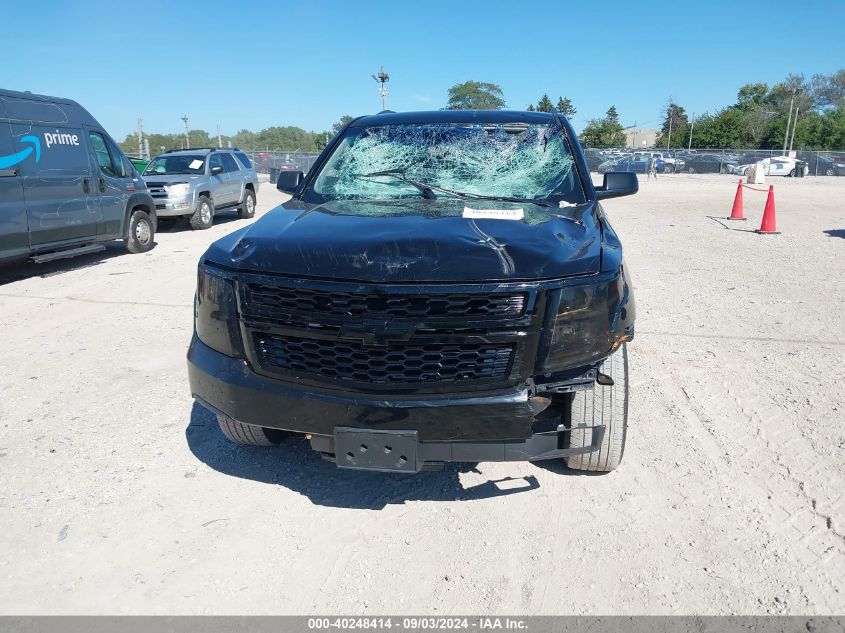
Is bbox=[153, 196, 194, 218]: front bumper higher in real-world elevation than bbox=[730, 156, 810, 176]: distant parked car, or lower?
lower

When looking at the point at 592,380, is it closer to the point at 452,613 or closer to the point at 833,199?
the point at 452,613

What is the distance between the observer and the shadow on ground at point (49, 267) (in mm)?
8672

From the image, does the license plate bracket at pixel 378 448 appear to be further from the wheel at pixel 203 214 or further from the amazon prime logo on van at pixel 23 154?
the wheel at pixel 203 214

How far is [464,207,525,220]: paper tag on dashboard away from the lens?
2.95 meters

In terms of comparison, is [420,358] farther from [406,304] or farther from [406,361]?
[406,304]

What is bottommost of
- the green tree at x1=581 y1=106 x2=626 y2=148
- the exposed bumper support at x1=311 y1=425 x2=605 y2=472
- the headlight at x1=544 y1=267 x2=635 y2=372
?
the exposed bumper support at x1=311 y1=425 x2=605 y2=472

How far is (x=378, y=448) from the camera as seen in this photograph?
2482 millimetres

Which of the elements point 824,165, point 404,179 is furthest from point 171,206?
point 824,165

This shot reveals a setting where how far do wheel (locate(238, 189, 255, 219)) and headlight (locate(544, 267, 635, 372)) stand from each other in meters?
14.8

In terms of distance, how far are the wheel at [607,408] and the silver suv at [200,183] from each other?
39.0 feet

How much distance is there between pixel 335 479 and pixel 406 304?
1.32 m

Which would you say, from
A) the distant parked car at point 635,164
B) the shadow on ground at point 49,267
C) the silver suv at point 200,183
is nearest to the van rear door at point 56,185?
the shadow on ground at point 49,267

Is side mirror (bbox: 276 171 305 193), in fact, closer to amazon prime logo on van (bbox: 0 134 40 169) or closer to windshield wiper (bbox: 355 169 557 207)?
windshield wiper (bbox: 355 169 557 207)

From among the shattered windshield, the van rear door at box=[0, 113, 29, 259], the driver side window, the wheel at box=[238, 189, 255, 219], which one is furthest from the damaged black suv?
the wheel at box=[238, 189, 255, 219]
